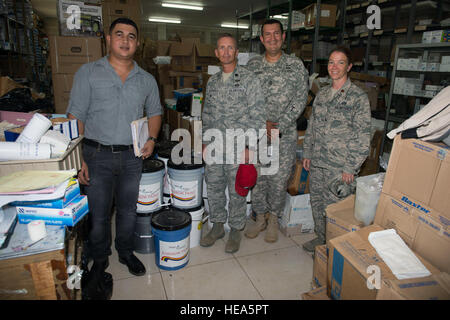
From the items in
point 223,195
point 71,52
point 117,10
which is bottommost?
point 223,195

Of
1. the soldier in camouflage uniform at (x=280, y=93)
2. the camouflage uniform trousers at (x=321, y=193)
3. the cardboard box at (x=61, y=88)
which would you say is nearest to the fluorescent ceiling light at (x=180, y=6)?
the cardboard box at (x=61, y=88)

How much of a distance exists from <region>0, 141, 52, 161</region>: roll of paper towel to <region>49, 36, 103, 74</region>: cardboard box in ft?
6.08

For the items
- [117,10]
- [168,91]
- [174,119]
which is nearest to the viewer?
[117,10]

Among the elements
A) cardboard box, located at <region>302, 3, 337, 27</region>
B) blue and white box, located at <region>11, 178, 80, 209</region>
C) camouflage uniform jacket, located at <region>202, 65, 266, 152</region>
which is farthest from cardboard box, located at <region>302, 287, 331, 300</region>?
cardboard box, located at <region>302, 3, 337, 27</region>

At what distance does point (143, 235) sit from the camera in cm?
224

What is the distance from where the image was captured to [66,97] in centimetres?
286

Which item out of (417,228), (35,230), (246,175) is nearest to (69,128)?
(35,230)

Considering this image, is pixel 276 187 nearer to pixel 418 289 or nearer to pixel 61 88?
pixel 418 289

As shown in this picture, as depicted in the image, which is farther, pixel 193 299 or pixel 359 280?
pixel 193 299

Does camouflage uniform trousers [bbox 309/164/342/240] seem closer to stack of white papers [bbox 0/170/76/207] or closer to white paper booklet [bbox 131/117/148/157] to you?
white paper booklet [bbox 131/117/148/157]

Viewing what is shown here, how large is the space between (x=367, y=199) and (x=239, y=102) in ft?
3.62

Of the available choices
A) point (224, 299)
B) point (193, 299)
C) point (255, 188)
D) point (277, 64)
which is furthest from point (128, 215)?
point (277, 64)

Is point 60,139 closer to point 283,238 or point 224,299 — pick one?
point 224,299

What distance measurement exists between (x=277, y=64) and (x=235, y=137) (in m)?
0.74
